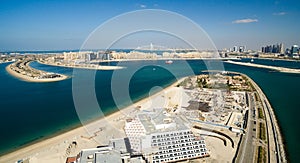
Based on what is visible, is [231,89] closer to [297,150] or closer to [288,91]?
[288,91]

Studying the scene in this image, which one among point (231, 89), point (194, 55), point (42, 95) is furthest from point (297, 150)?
point (194, 55)

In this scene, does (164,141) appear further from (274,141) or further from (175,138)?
(274,141)

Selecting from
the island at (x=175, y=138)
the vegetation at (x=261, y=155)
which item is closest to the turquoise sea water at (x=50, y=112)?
the island at (x=175, y=138)

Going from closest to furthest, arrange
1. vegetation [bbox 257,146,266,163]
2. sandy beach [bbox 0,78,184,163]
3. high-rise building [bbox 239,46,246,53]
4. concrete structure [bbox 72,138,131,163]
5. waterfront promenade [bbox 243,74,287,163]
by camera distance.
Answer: concrete structure [bbox 72,138,131,163] < vegetation [bbox 257,146,266,163] < waterfront promenade [bbox 243,74,287,163] < sandy beach [bbox 0,78,184,163] < high-rise building [bbox 239,46,246,53]

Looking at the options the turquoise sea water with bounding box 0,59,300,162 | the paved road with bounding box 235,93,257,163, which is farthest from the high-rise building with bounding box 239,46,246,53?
the paved road with bounding box 235,93,257,163

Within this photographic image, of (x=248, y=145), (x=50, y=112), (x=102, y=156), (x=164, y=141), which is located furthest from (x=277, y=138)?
(x=50, y=112)

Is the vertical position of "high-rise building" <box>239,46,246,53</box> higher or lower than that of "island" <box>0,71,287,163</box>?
higher

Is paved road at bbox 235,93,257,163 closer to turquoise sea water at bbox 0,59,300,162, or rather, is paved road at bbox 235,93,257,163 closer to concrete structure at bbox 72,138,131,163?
turquoise sea water at bbox 0,59,300,162
